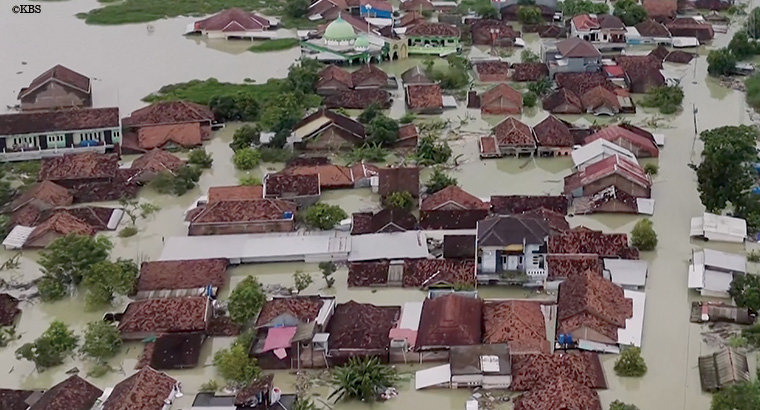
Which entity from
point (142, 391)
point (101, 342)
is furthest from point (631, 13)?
point (142, 391)

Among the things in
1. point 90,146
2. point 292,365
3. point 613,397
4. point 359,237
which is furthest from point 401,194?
point 90,146

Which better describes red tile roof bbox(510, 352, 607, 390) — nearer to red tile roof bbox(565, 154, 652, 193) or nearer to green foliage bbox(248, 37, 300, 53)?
red tile roof bbox(565, 154, 652, 193)

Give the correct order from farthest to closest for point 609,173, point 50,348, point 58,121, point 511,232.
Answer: point 58,121 < point 609,173 < point 511,232 < point 50,348

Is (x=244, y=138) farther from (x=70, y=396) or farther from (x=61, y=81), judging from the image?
(x=70, y=396)

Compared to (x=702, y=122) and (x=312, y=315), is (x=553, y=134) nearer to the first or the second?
(x=702, y=122)

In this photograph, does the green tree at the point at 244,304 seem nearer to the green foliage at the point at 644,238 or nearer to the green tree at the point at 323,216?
the green tree at the point at 323,216

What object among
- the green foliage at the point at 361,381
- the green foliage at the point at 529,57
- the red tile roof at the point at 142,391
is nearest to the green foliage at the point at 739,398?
the green foliage at the point at 361,381

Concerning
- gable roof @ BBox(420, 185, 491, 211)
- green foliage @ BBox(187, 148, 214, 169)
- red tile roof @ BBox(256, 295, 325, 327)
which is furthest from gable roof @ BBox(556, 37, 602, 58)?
red tile roof @ BBox(256, 295, 325, 327)

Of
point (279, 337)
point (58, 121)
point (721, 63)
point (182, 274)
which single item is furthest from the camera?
point (721, 63)
